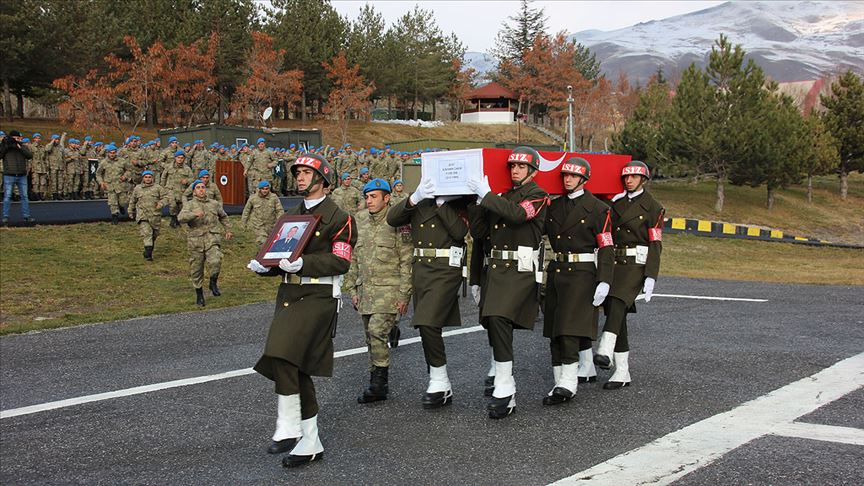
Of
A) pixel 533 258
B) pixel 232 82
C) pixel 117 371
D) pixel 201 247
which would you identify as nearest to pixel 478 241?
pixel 533 258

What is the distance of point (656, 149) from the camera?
45.1 metres

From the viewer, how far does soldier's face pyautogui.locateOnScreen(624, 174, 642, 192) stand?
8.07 metres

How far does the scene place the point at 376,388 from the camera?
7234 mm

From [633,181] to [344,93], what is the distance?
169 ft

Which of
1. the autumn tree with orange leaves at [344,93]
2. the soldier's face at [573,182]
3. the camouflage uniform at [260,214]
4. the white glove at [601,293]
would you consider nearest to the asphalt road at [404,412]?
the white glove at [601,293]

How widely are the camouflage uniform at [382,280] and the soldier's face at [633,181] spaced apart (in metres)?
2.57

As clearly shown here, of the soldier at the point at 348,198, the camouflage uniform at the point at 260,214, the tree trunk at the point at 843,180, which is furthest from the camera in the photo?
the tree trunk at the point at 843,180

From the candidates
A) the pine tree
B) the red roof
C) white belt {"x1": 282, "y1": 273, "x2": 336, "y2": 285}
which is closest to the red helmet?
white belt {"x1": 282, "y1": 273, "x2": 336, "y2": 285}

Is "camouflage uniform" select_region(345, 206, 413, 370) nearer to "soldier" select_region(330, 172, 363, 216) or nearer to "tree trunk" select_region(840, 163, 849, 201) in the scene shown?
"soldier" select_region(330, 172, 363, 216)

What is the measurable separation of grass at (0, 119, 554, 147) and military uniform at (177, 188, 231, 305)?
100ft

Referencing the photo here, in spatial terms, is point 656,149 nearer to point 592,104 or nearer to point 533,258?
point 592,104

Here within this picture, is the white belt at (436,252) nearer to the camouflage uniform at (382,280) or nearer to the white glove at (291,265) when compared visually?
the camouflage uniform at (382,280)

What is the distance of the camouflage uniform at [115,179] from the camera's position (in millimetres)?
19656

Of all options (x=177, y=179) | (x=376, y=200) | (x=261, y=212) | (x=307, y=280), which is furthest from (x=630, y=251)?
A: (x=177, y=179)
